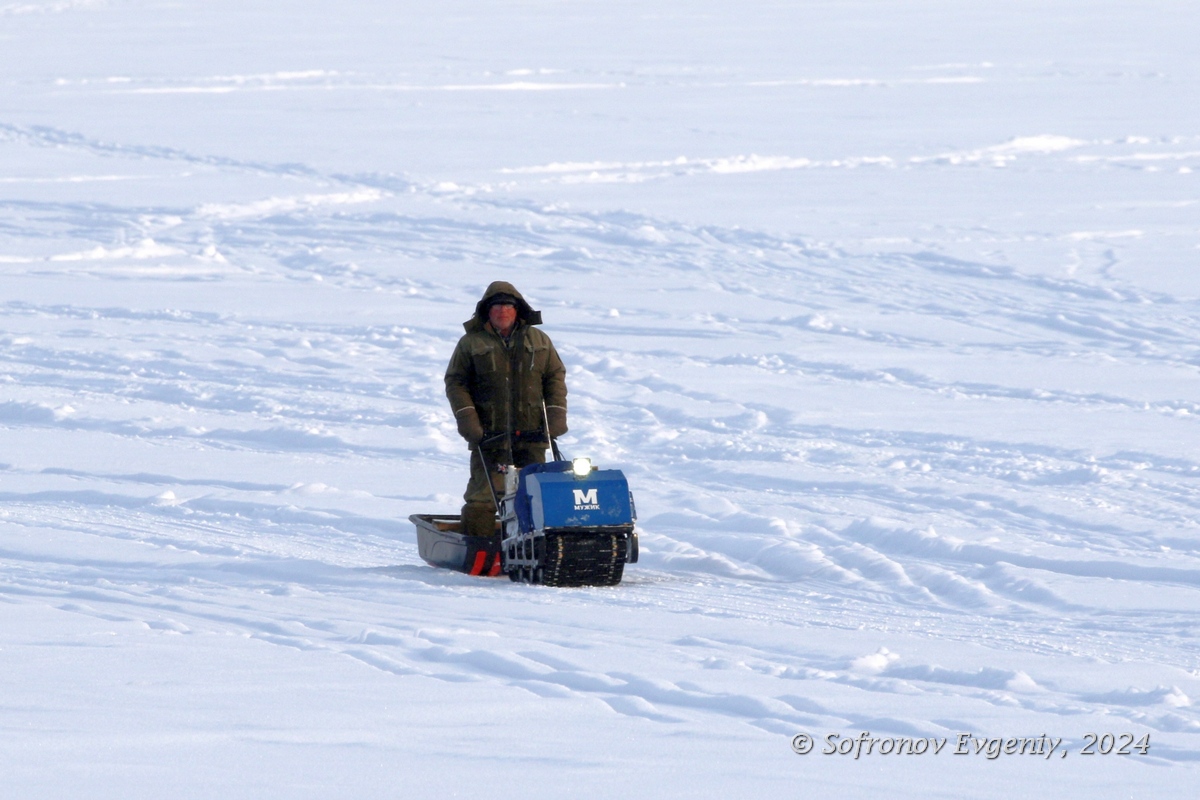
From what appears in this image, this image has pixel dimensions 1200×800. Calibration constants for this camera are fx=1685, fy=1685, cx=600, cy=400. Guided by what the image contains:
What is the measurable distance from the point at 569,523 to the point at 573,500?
91 millimetres

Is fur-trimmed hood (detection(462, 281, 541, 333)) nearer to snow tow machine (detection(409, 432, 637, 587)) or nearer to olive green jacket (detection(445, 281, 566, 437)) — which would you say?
olive green jacket (detection(445, 281, 566, 437))

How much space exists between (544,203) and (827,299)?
543 cm

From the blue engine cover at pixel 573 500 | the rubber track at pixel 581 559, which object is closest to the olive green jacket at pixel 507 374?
the blue engine cover at pixel 573 500

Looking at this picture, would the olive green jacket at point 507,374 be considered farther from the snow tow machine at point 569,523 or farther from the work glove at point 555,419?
the snow tow machine at point 569,523

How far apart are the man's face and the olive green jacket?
30 millimetres

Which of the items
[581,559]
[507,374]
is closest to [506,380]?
[507,374]

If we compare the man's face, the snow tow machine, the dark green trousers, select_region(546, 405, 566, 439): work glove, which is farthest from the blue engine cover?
the man's face

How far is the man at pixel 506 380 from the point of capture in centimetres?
685

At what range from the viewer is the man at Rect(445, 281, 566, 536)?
22.5 feet

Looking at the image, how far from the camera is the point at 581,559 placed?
661cm

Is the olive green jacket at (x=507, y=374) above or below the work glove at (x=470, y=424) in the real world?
above

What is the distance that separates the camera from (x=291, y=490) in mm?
8977

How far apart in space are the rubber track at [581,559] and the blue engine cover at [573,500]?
0.23 feet

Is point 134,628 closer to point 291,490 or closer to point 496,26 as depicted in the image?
point 291,490
